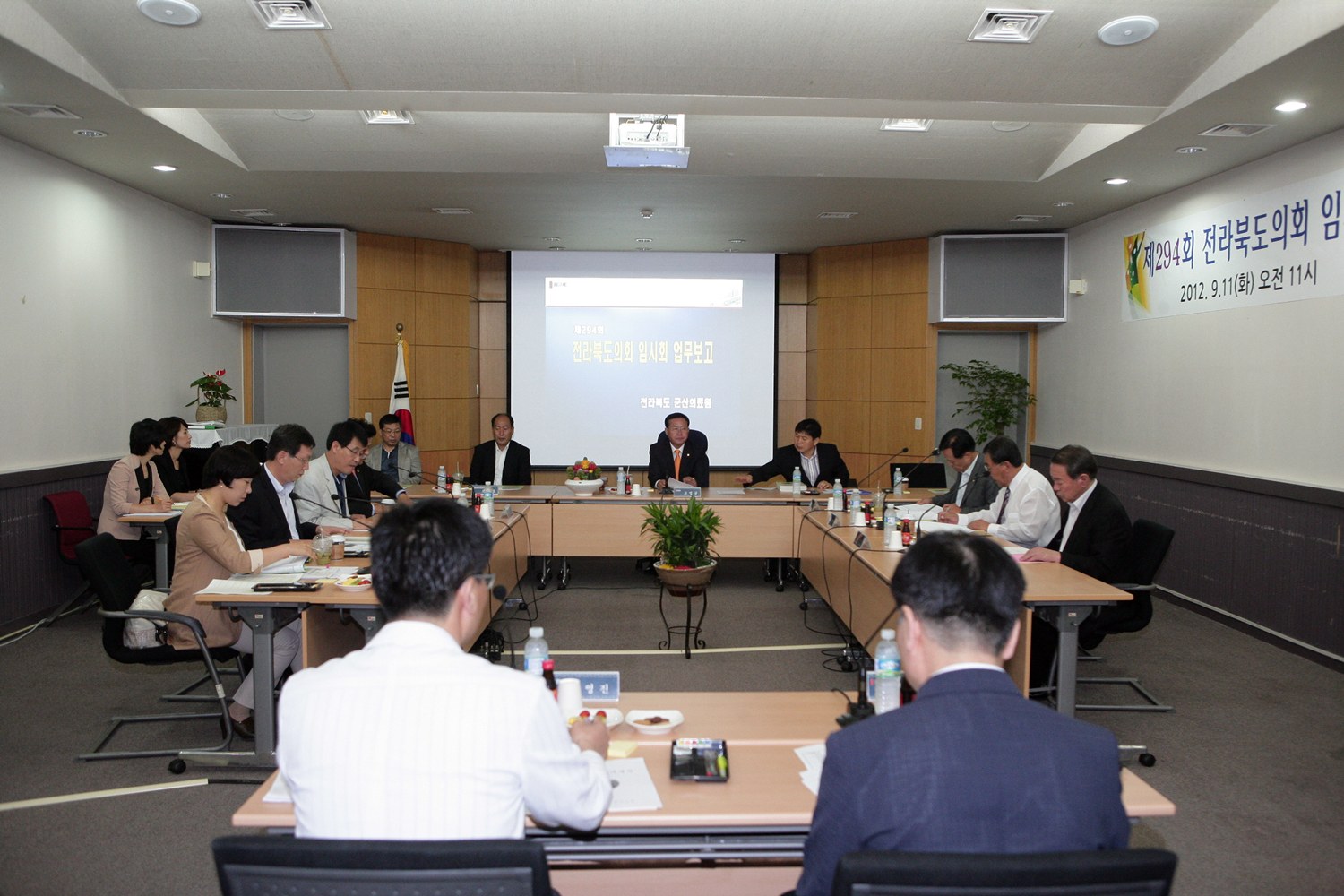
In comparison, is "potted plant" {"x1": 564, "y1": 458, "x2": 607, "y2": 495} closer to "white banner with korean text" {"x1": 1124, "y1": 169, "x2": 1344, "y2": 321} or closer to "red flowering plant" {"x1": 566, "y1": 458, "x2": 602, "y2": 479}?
"red flowering plant" {"x1": 566, "y1": 458, "x2": 602, "y2": 479}

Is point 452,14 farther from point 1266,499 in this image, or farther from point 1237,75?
point 1266,499

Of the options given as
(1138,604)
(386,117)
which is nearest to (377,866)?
(1138,604)

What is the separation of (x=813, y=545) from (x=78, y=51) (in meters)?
4.80

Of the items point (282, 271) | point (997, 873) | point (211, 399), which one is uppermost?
point (282, 271)

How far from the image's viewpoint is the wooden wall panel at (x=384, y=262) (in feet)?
28.2

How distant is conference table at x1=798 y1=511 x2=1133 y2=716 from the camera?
346 cm

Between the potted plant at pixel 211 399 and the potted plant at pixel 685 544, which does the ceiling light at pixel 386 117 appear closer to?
the potted plant at pixel 211 399

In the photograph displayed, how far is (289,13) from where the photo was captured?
12.9ft

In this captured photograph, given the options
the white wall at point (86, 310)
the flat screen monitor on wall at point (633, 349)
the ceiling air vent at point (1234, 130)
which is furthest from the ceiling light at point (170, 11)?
the flat screen monitor on wall at point (633, 349)

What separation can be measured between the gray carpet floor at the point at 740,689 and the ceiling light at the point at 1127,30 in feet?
9.99

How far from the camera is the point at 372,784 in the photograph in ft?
4.22

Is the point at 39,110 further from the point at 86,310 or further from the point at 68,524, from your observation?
the point at 68,524

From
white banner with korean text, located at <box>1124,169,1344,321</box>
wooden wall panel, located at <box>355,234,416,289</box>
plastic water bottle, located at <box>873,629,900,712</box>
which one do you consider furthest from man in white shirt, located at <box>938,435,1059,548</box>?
wooden wall panel, located at <box>355,234,416,289</box>

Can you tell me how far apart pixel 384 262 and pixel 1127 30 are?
677 centimetres
